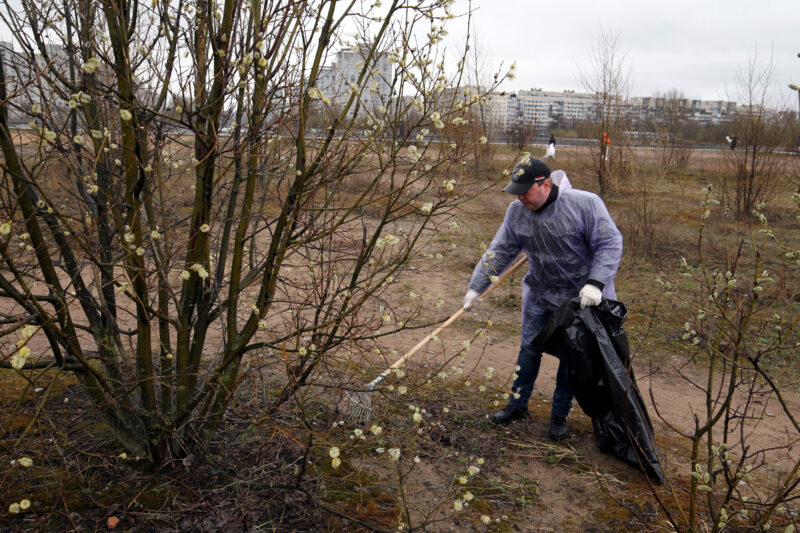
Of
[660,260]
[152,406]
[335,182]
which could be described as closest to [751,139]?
[660,260]

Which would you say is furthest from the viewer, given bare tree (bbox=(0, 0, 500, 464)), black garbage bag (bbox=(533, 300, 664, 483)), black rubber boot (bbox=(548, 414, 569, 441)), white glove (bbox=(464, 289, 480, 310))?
white glove (bbox=(464, 289, 480, 310))

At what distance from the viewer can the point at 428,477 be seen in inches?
141

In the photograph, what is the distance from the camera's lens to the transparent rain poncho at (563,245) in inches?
148

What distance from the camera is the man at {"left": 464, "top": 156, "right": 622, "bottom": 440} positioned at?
3748 millimetres

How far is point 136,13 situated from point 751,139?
39.9ft

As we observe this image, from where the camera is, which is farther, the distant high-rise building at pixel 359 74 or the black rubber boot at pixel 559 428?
the black rubber boot at pixel 559 428

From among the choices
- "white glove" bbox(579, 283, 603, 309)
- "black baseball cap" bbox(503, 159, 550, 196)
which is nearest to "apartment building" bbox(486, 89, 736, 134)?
"black baseball cap" bbox(503, 159, 550, 196)

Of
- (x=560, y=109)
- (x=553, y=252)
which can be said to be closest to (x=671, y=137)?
(x=553, y=252)

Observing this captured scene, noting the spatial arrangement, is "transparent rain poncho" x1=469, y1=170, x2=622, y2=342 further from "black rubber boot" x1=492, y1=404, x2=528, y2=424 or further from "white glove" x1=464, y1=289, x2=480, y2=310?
"black rubber boot" x1=492, y1=404, x2=528, y2=424

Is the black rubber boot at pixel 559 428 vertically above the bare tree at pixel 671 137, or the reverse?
the bare tree at pixel 671 137

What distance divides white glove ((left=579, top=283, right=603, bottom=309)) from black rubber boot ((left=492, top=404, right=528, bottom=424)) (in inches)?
39.2

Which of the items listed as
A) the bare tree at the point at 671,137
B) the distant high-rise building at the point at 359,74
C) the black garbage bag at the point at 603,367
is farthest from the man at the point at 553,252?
the bare tree at the point at 671,137

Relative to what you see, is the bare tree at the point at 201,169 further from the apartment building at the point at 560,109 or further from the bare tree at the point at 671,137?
the bare tree at the point at 671,137

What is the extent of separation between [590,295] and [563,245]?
41 cm
